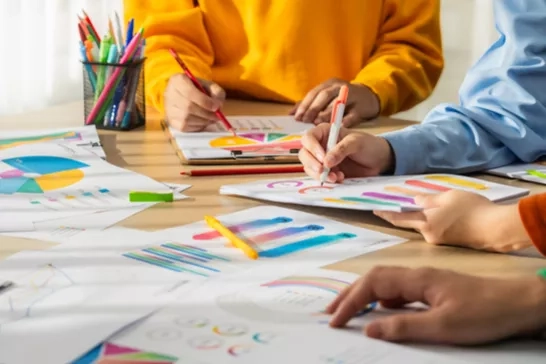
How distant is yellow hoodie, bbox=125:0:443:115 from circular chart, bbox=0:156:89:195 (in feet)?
1.54

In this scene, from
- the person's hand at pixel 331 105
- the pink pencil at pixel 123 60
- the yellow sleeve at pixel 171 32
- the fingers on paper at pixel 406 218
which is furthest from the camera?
the yellow sleeve at pixel 171 32

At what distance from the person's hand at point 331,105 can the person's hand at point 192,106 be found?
16cm

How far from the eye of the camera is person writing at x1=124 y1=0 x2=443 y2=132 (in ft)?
5.44

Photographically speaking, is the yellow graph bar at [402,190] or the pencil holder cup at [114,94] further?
the pencil holder cup at [114,94]

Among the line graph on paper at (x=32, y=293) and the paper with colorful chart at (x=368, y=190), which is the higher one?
the paper with colorful chart at (x=368, y=190)

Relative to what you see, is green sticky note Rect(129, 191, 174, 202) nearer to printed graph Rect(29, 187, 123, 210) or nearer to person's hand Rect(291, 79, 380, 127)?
printed graph Rect(29, 187, 123, 210)

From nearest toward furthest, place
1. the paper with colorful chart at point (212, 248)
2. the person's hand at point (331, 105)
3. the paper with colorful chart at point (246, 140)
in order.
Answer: the paper with colorful chart at point (212, 248) < the paper with colorful chart at point (246, 140) < the person's hand at point (331, 105)

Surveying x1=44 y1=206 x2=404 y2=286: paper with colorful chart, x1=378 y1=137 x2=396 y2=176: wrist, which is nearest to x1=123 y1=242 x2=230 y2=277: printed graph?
x1=44 y1=206 x2=404 y2=286: paper with colorful chart

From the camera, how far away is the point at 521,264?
846mm

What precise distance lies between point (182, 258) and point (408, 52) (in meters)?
1.01

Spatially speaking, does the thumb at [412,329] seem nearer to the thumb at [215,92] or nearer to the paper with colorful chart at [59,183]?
the paper with colorful chart at [59,183]

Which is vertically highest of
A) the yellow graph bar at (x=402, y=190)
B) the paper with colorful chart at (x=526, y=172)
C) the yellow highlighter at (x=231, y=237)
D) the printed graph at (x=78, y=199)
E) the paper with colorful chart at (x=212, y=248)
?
the yellow graph bar at (x=402, y=190)

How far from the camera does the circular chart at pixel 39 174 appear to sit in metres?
1.08

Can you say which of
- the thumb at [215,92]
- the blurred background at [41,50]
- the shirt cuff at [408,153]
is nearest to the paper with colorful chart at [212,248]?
the shirt cuff at [408,153]
